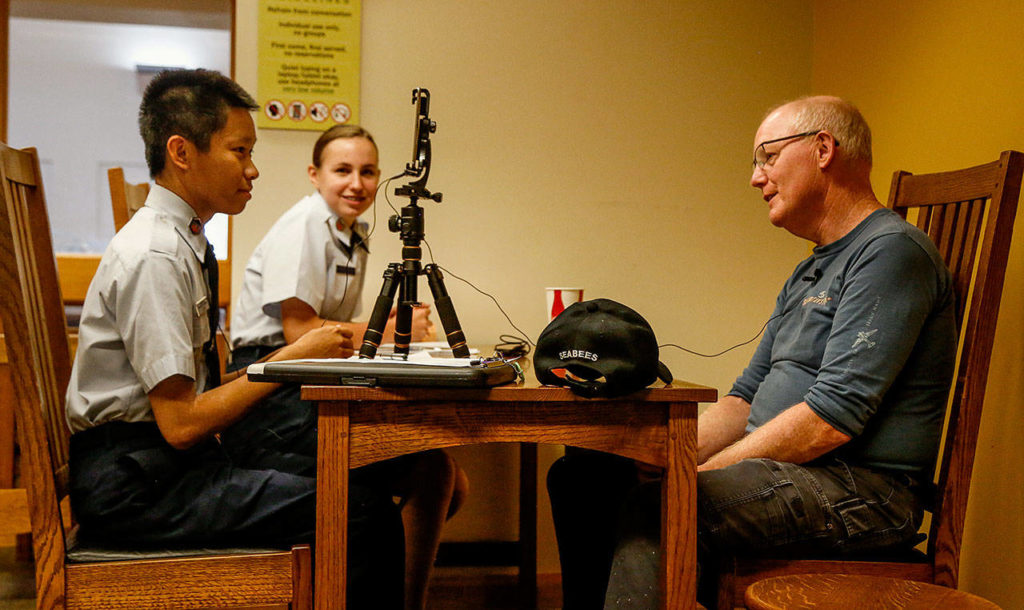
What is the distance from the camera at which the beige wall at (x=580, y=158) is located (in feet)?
8.71

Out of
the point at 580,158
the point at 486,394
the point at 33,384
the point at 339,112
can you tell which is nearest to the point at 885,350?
the point at 486,394

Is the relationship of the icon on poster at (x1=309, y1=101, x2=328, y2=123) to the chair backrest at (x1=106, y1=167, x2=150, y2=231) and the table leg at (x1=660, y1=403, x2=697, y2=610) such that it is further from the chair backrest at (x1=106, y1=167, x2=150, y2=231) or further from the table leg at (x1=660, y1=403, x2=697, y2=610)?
the table leg at (x1=660, y1=403, x2=697, y2=610)

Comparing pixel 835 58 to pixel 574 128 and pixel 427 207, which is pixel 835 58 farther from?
pixel 427 207

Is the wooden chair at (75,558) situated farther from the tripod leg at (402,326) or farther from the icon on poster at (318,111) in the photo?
the icon on poster at (318,111)

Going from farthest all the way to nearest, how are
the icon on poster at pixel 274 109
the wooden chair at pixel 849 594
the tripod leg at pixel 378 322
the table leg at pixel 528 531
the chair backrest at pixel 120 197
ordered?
the icon on poster at pixel 274 109
the table leg at pixel 528 531
the chair backrest at pixel 120 197
the tripod leg at pixel 378 322
the wooden chair at pixel 849 594

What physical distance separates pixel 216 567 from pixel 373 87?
1.77m

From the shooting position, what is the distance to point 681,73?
2.79 metres

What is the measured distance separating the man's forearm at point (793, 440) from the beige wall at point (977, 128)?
0.71 m

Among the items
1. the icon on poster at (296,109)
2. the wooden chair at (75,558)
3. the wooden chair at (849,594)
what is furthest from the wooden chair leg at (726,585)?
the icon on poster at (296,109)

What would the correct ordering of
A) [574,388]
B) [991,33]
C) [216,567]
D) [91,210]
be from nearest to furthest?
[574,388]
[216,567]
[991,33]
[91,210]

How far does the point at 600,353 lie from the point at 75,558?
860 mm

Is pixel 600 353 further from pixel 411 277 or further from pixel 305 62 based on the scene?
pixel 305 62

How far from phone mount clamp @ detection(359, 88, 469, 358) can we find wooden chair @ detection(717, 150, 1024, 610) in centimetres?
63

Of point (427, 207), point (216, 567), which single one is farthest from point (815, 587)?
point (427, 207)
